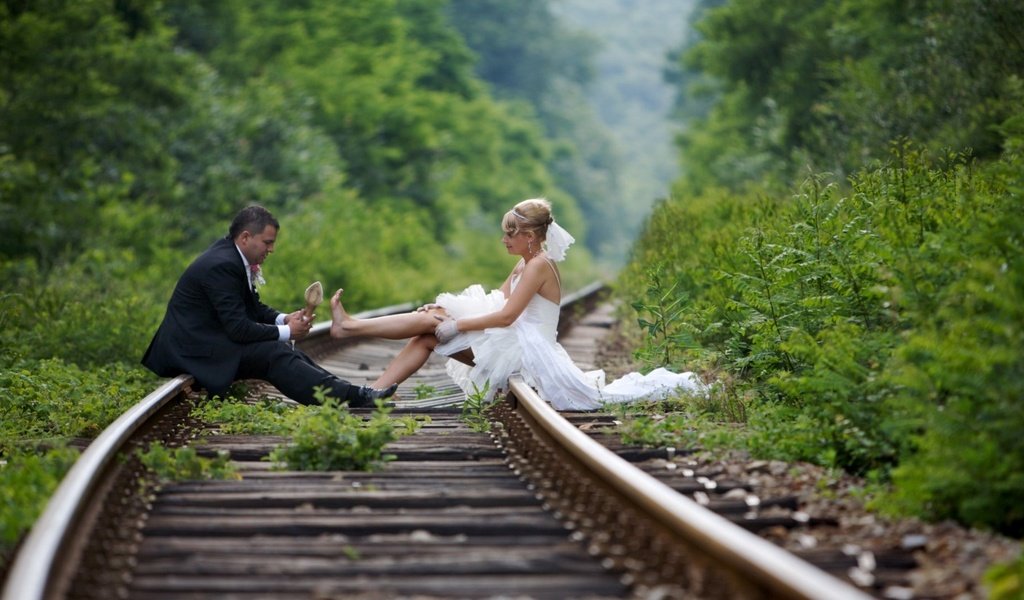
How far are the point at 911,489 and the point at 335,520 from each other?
6.81ft

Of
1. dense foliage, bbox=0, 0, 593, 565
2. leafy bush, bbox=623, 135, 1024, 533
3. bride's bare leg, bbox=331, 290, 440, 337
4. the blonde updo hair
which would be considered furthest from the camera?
dense foliage, bbox=0, 0, 593, 565

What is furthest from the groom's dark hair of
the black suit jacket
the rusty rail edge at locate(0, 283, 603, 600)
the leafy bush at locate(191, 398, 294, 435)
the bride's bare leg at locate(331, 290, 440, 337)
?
the rusty rail edge at locate(0, 283, 603, 600)

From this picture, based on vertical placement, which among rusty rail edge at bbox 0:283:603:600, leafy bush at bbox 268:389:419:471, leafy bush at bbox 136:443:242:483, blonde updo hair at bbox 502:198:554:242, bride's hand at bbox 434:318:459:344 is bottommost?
rusty rail edge at bbox 0:283:603:600

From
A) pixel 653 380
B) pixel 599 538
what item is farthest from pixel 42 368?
pixel 599 538

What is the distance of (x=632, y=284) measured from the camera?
1495 centimetres

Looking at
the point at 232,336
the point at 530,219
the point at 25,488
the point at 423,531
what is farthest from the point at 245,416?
the point at 423,531

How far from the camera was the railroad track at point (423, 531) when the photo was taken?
3852mm

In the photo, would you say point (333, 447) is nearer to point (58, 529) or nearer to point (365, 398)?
point (58, 529)

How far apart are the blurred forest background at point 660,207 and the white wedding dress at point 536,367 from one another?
1.20 feet

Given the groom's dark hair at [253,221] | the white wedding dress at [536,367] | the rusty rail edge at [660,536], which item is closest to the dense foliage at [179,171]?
the groom's dark hair at [253,221]

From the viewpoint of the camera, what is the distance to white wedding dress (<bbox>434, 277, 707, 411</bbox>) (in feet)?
26.6

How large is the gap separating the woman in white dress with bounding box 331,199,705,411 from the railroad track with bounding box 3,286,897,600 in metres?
1.74

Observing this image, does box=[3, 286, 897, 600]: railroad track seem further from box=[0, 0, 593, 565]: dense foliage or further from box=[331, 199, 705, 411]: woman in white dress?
box=[331, 199, 705, 411]: woman in white dress

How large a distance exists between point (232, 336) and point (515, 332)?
183 cm
